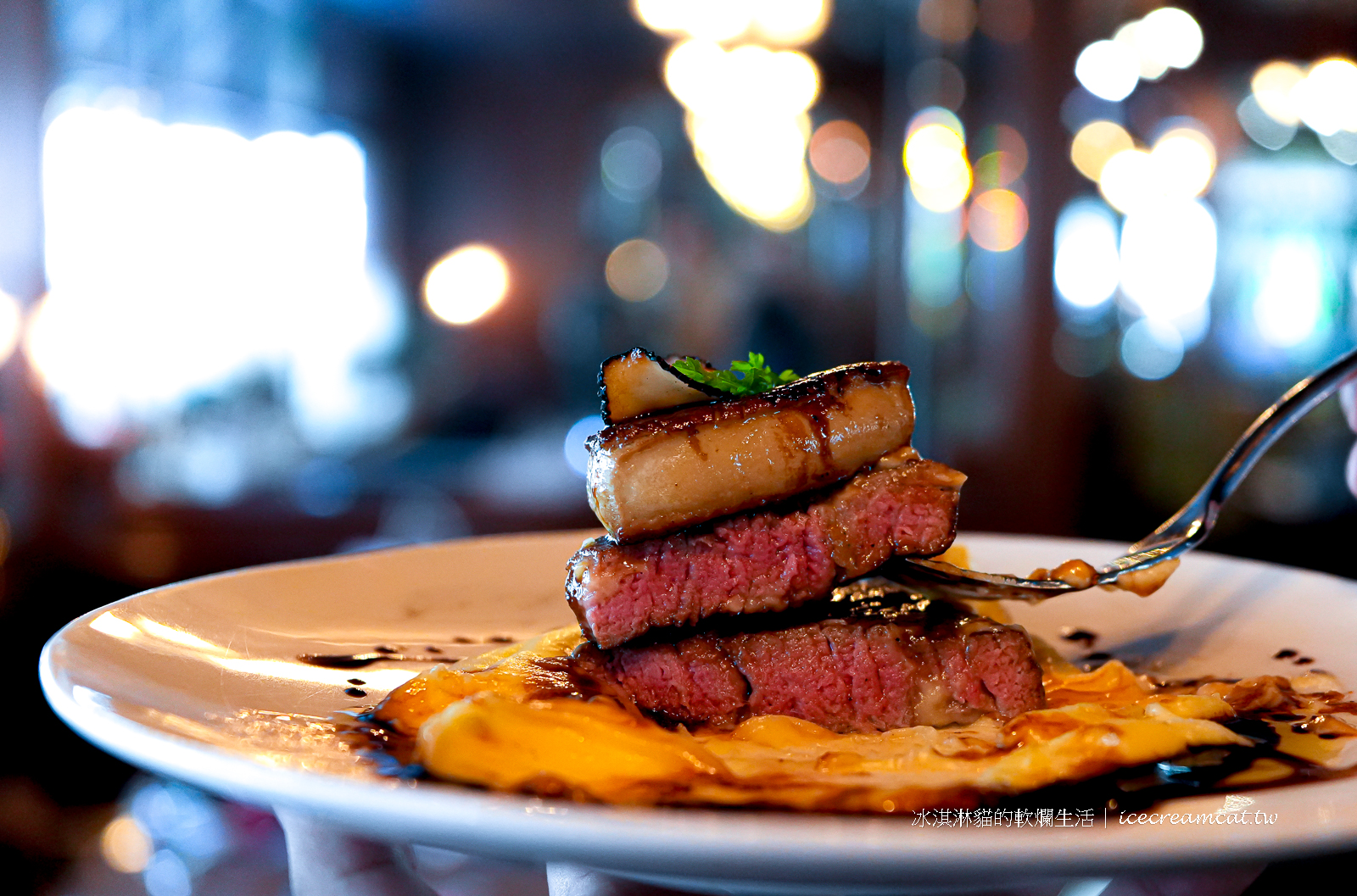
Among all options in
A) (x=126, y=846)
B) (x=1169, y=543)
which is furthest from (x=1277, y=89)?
(x=126, y=846)

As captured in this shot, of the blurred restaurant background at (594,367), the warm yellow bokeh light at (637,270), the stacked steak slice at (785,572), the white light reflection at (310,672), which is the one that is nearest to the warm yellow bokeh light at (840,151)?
the blurred restaurant background at (594,367)

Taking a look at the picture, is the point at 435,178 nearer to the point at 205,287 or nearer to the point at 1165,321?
the point at 205,287

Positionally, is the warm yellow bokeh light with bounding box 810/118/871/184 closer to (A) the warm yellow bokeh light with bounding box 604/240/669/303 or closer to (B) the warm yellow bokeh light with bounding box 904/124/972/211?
(A) the warm yellow bokeh light with bounding box 604/240/669/303

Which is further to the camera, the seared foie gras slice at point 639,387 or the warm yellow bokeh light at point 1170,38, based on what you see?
the warm yellow bokeh light at point 1170,38

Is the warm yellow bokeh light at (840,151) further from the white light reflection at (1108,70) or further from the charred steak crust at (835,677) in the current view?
the charred steak crust at (835,677)

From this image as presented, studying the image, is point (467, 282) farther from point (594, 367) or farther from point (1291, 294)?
point (1291, 294)

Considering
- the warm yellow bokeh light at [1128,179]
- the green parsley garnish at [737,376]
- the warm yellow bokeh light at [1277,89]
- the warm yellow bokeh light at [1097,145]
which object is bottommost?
the green parsley garnish at [737,376]
